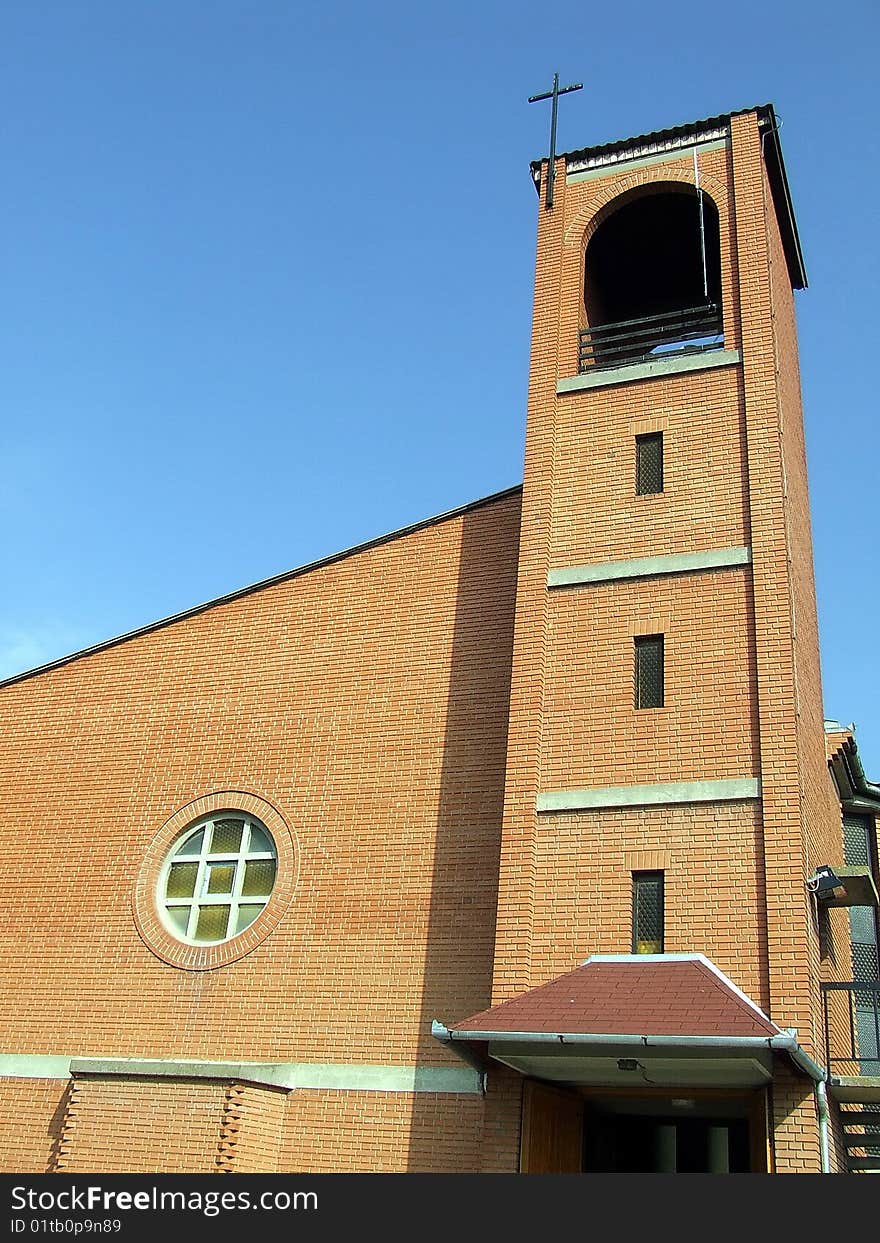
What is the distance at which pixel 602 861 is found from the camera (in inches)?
→ 463

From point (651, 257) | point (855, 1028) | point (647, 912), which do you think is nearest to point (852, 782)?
point (855, 1028)

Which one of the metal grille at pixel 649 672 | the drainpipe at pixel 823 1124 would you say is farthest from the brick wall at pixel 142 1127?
the metal grille at pixel 649 672

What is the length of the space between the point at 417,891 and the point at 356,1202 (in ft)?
15.4

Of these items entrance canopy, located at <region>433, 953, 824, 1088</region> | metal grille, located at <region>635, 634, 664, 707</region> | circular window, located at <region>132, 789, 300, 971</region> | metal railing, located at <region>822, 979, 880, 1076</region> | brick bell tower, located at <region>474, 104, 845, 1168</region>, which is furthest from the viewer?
circular window, located at <region>132, 789, 300, 971</region>

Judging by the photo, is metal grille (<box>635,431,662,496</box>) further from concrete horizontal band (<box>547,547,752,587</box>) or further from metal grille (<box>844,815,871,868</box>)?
metal grille (<box>844,815,871,868</box>)

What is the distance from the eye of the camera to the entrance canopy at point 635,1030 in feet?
31.7

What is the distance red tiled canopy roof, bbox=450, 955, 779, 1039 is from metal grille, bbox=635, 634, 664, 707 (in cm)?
271

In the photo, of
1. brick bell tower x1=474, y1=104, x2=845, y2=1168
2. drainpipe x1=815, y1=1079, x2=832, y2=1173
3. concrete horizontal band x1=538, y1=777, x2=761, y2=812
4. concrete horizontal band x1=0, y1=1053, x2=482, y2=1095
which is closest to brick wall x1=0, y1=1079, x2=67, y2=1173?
concrete horizontal band x1=0, y1=1053, x2=482, y2=1095

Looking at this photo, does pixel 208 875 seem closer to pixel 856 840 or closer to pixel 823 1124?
pixel 823 1124

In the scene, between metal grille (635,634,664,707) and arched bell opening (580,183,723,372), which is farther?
arched bell opening (580,183,723,372)

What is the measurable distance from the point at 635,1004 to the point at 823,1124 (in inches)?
71.2

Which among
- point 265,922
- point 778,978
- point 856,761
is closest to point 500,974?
point 778,978

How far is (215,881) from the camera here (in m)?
14.4

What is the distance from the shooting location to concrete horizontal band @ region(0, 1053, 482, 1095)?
39.0 feet
